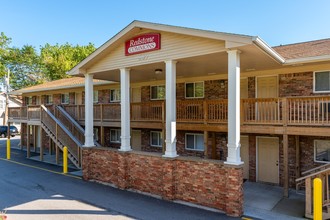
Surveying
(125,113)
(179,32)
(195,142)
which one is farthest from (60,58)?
(179,32)

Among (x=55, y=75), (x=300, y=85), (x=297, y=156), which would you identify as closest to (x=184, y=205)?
(x=297, y=156)

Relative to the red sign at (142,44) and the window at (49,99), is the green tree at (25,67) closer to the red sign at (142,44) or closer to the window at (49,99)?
the window at (49,99)

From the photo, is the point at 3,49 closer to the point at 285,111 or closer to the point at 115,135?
the point at 115,135

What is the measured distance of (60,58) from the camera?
43625 millimetres

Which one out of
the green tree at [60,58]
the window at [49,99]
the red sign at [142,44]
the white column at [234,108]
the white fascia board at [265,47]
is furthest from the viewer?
the green tree at [60,58]

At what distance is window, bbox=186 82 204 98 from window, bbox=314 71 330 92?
17.4 feet

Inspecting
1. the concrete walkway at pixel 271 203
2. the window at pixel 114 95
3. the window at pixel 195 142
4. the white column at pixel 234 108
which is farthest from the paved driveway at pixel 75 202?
the window at pixel 114 95

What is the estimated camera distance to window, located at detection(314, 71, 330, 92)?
10055 mm

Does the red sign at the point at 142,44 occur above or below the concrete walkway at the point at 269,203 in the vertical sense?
above

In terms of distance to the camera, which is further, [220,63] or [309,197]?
[220,63]

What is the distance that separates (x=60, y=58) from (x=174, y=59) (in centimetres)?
3969

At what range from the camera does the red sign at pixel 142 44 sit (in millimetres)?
9641

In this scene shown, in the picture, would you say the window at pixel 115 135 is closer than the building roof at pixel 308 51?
No

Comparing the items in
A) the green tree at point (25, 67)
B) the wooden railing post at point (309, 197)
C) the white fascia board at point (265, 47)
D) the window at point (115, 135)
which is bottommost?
the wooden railing post at point (309, 197)
